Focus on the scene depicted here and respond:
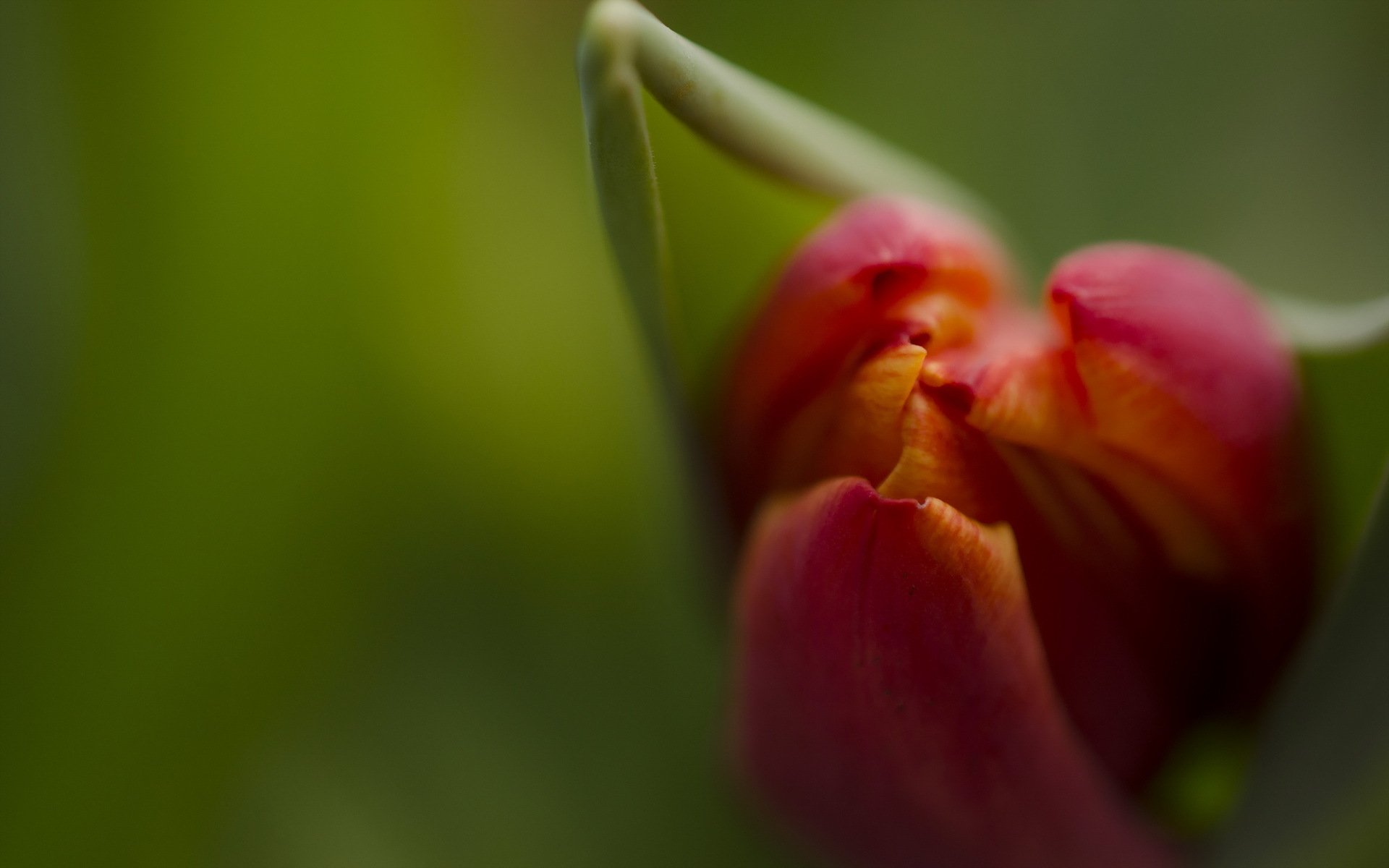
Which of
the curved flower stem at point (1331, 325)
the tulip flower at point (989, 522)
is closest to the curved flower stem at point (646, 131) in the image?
the tulip flower at point (989, 522)

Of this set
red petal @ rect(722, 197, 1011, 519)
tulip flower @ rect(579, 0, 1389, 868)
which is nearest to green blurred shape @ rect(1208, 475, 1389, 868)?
tulip flower @ rect(579, 0, 1389, 868)

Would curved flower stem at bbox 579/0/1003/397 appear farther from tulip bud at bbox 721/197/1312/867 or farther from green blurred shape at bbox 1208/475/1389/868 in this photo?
green blurred shape at bbox 1208/475/1389/868

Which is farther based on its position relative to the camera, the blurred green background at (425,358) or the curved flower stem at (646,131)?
the blurred green background at (425,358)

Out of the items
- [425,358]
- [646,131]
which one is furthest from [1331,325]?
[425,358]

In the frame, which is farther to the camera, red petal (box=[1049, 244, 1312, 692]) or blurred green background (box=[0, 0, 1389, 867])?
blurred green background (box=[0, 0, 1389, 867])

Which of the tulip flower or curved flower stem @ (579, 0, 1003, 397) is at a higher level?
curved flower stem @ (579, 0, 1003, 397)

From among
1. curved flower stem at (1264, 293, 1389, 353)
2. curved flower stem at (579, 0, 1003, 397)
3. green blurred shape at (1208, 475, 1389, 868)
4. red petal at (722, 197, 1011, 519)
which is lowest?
green blurred shape at (1208, 475, 1389, 868)

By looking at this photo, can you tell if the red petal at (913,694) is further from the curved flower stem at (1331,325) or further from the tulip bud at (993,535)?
the curved flower stem at (1331,325)

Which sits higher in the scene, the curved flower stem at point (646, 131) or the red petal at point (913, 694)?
the curved flower stem at point (646, 131)
